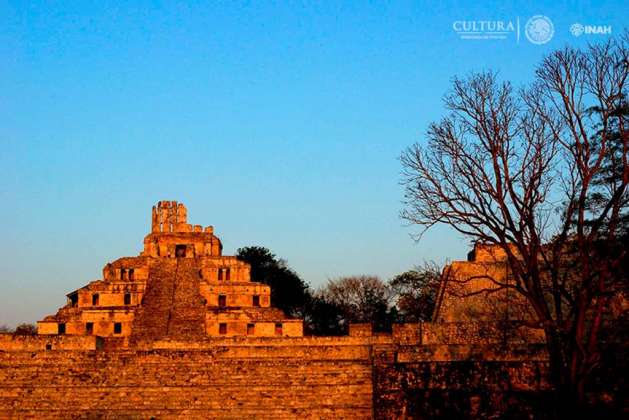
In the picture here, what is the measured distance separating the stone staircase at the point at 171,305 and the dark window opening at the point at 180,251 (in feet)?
13.2

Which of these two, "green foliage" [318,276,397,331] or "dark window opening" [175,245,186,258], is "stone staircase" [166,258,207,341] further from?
"green foliage" [318,276,397,331]

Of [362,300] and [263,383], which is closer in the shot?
[263,383]

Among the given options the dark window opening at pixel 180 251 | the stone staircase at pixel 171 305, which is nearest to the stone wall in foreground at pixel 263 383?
the stone staircase at pixel 171 305

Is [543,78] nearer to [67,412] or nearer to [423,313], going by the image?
[67,412]

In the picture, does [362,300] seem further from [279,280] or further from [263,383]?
[263,383]

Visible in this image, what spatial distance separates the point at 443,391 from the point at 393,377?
1.12m

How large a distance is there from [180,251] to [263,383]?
22344 millimetres

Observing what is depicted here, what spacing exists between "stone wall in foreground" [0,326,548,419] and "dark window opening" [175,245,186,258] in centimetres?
1881

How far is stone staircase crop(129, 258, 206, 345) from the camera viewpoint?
105ft

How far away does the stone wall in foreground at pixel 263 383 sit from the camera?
1777 cm

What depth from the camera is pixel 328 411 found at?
20516 mm

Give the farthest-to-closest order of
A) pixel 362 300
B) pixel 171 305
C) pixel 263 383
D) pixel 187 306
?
pixel 362 300
pixel 187 306
pixel 171 305
pixel 263 383

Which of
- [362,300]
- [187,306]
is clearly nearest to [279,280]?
[362,300]

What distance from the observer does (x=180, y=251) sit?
4319 centimetres
